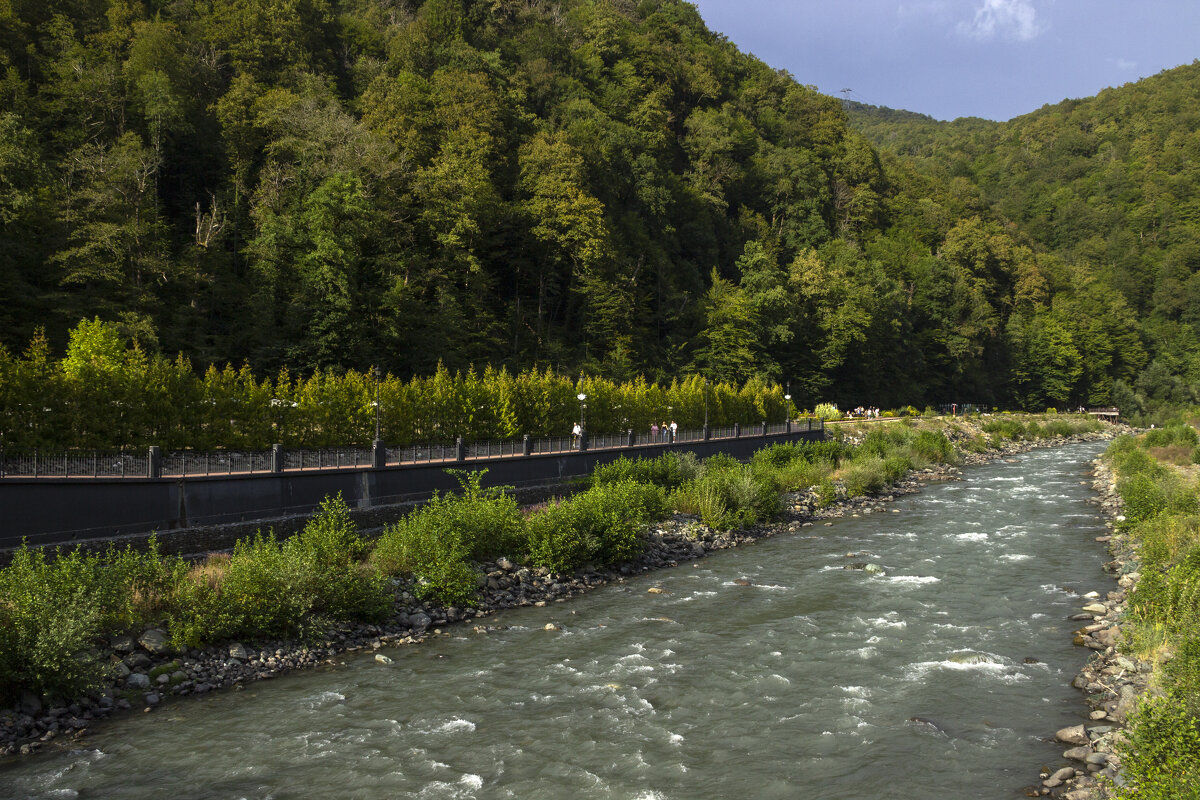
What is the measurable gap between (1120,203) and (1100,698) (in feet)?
584

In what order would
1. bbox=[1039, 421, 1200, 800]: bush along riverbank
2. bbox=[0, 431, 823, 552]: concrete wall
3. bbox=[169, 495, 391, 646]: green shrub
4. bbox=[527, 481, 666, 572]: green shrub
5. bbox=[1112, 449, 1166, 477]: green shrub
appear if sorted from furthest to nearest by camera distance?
1. bbox=[1112, 449, 1166, 477]: green shrub
2. bbox=[527, 481, 666, 572]: green shrub
3. bbox=[0, 431, 823, 552]: concrete wall
4. bbox=[169, 495, 391, 646]: green shrub
5. bbox=[1039, 421, 1200, 800]: bush along riverbank

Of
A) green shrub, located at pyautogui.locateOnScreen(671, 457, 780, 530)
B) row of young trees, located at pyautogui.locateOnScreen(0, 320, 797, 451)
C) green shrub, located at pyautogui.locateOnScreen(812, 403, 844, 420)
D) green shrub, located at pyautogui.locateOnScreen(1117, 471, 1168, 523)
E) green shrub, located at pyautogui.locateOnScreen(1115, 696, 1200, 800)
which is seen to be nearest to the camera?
green shrub, located at pyautogui.locateOnScreen(1115, 696, 1200, 800)

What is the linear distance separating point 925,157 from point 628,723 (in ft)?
698

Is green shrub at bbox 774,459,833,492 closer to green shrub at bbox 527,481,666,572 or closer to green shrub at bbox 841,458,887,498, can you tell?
green shrub at bbox 841,458,887,498

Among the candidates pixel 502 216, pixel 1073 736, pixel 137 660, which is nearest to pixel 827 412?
pixel 502 216

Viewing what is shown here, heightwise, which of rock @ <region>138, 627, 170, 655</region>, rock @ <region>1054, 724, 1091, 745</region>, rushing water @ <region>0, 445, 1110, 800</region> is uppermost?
rock @ <region>138, 627, 170, 655</region>

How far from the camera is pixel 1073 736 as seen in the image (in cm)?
1374

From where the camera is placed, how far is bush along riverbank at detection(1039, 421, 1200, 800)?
10.1 meters

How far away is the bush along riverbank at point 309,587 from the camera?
14.8 m

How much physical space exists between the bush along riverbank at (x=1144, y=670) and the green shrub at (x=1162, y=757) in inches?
0.5

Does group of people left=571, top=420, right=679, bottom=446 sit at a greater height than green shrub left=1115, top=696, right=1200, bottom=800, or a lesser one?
greater

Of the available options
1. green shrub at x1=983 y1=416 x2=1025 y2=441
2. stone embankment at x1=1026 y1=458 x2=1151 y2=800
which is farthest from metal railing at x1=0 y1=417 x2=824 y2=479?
green shrub at x1=983 y1=416 x2=1025 y2=441

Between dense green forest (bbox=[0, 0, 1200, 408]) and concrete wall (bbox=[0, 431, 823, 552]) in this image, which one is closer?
concrete wall (bbox=[0, 431, 823, 552])

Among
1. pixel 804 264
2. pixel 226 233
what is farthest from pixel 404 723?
pixel 804 264
